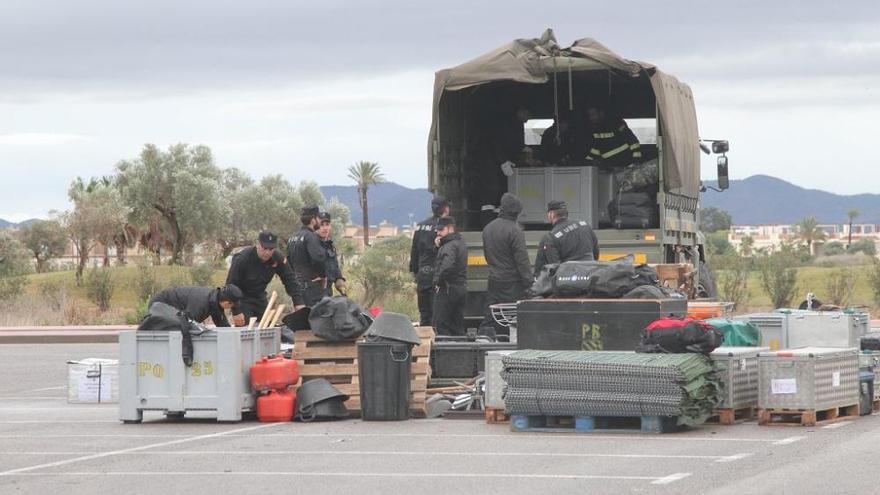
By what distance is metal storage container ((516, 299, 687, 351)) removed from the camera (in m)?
15.2

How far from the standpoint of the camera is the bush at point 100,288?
41.8 meters

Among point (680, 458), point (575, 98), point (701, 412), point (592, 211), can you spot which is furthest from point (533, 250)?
point (680, 458)

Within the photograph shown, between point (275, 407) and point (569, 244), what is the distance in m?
4.50

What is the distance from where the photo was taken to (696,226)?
2330cm

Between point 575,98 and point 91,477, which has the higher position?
point 575,98

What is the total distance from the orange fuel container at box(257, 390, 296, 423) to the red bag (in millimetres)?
3475

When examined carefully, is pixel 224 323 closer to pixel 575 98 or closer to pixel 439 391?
pixel 439 391

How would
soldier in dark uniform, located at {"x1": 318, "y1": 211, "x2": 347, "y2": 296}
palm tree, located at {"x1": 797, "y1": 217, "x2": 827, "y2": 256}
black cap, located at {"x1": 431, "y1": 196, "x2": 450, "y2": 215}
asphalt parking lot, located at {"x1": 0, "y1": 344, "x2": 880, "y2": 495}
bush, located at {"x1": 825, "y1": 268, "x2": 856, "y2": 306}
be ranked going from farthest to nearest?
palm tree, located at {"x1": 797, "y1": 217, "x2": 827, "y2": 256}
bush, located at {"x1": 825, "y1": 268, "x2": 856, "y2": 306}
black cap, located at {"x1": 431, "y1": 196, "x2": 450, "y2": 215}
soldier in dark uniform, located at {"x1": 318, "y1": 211, "x2": 347, "y2": 296}
asphalt parking lot, located at {"x1": 0, "y1": 344, "x2": 880, "y2": 495}

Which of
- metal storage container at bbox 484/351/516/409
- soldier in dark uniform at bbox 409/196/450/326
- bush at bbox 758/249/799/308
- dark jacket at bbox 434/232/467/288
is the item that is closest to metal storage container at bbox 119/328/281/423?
metal storage container at bbox 484/351/516/409

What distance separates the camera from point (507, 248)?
18.6m

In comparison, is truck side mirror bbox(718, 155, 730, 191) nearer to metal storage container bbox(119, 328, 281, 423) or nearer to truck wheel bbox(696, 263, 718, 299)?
truck wheel bbox(696, 263, 718, 299)

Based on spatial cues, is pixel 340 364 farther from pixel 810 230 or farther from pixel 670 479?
pixel 810 230

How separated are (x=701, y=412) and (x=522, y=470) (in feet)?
9.50

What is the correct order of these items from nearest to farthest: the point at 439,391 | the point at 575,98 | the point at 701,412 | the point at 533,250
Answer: the point at 701,412 → the point at 439,391 → the point at 533,250 → the point at 575,98
